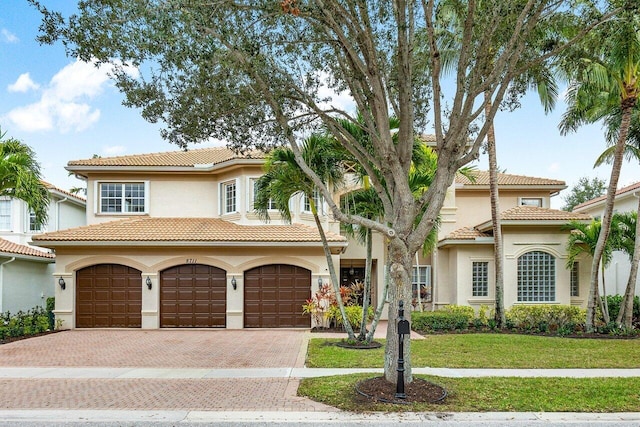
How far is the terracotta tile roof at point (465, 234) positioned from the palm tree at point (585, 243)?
3098 mm

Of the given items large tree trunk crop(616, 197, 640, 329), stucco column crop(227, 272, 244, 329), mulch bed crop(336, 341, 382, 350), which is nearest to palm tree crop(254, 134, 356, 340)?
mulch bed crop(336, 341, 382, 350)

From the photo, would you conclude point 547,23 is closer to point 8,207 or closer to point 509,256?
point 509,256

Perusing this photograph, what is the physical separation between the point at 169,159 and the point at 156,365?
1223 centimetres

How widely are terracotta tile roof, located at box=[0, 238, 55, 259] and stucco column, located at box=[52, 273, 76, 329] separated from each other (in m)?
3.33

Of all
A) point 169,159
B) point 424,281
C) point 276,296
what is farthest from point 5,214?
point 424,281

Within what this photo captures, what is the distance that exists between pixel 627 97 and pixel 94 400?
55.1ft

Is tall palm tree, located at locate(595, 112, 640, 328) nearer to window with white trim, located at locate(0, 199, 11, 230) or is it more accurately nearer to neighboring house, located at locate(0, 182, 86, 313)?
neighboring house, located at locate(0, 182, 86, 313)

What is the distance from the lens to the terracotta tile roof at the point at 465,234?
20312 millimetres

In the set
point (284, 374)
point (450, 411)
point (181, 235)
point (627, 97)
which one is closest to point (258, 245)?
point (181, 235)

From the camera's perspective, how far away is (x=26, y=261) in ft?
72.9

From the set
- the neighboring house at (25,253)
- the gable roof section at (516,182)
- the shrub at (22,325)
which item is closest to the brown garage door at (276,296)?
the shrub at (22,325)

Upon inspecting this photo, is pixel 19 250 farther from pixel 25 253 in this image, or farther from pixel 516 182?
pixel 516 182

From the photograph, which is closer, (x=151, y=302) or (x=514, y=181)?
(x=151, y=302)

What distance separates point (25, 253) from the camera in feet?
69.6
